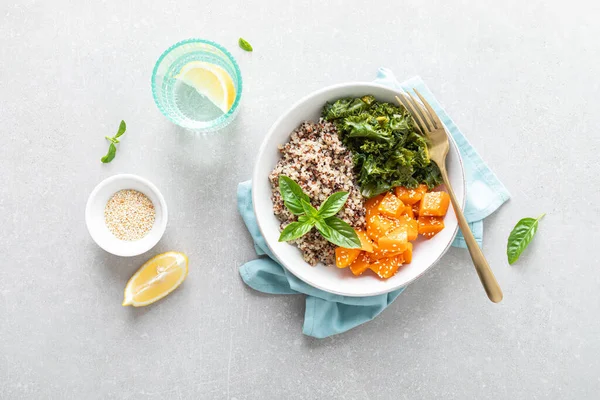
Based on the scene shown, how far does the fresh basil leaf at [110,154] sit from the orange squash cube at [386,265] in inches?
47.6

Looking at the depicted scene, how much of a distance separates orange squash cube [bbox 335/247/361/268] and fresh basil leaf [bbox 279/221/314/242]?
170 mm

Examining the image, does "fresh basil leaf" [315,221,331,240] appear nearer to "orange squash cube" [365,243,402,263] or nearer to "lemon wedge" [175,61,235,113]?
"orange squash cube" [365,243,402,263]

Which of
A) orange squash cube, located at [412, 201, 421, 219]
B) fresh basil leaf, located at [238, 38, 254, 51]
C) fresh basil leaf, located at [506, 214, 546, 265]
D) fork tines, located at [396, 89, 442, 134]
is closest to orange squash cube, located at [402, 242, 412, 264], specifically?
orange squash cube, located at [412, 201, 421, 219]

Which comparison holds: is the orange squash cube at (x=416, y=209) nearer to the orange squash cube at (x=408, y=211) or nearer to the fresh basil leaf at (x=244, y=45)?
the orange squash cube at (x=408, y=211)

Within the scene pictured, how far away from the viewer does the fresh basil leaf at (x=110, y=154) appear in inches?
89.2

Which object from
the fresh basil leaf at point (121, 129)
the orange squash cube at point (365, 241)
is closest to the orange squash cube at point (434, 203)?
the orange squash cube at point (365, 241)

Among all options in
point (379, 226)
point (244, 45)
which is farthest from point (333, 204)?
point (244, 45)

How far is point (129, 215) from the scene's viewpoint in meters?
2.23

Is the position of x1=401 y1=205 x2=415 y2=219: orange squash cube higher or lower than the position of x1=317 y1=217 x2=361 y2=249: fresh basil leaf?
higher

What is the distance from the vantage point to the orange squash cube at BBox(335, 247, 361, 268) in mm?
2012

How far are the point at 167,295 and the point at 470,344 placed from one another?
1.37 meters

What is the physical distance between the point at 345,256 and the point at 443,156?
532 mm

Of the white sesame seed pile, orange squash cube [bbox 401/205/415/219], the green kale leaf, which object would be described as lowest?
the white sesame seed pile

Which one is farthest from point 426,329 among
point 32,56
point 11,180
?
point 32,56
